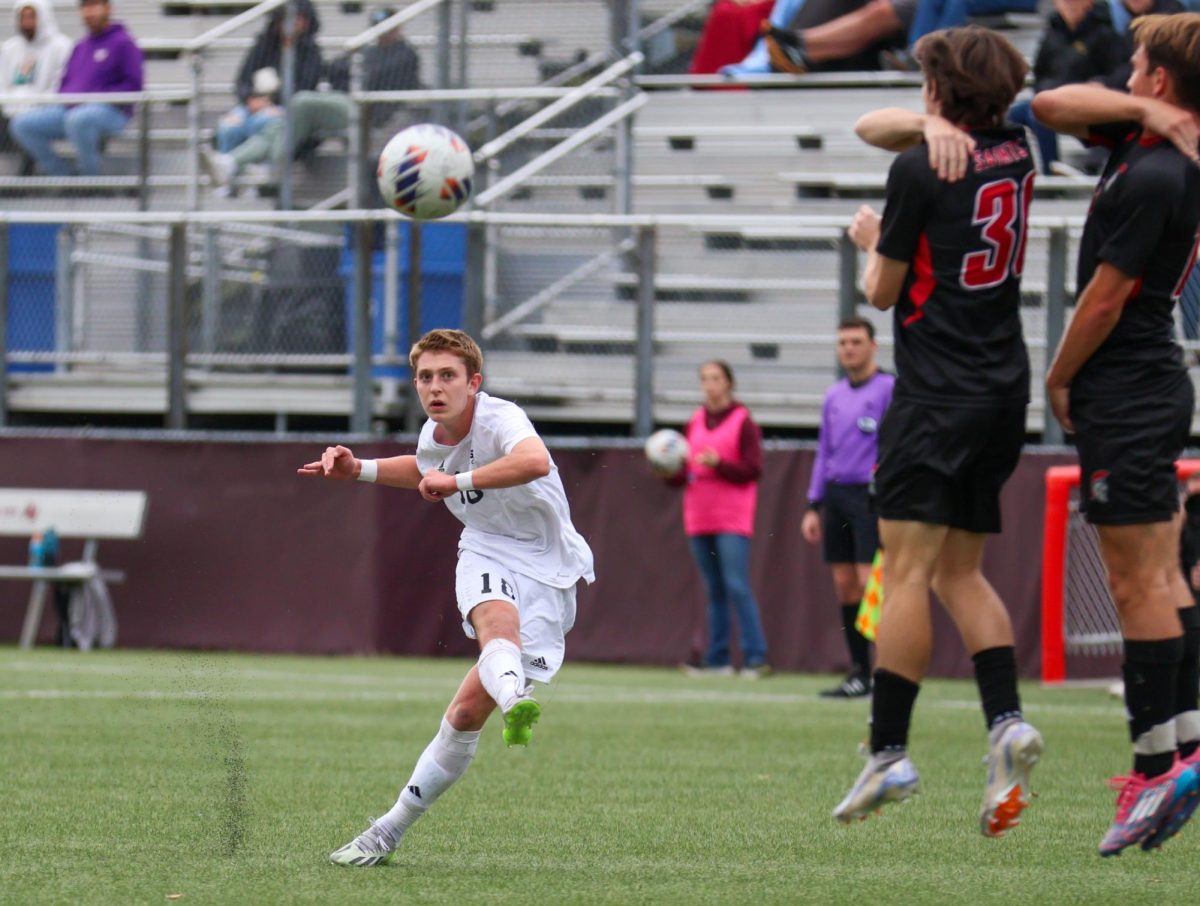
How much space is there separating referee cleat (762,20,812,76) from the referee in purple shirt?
624cm

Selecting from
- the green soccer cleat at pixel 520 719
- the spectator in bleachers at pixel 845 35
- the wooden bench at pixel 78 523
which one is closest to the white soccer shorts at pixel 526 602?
the green soccer cleat at pixel 520 719

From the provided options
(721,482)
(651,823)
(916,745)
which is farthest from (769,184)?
(651,823)

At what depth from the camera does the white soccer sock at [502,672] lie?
224 inches

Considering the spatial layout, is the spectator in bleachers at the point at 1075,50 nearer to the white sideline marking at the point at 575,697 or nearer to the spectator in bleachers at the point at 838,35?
the spectator in bleachers at the point at 838,35

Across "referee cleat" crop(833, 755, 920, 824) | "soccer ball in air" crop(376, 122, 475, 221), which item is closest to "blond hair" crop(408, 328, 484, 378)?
"referee cleat" crop(833, 755, 920, 824)

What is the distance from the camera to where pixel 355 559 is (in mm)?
15609

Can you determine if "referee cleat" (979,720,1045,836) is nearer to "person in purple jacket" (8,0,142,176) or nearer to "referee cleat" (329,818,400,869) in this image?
"referee cleat" (329,818,400,869)

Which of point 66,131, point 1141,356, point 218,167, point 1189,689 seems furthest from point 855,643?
point 66,131

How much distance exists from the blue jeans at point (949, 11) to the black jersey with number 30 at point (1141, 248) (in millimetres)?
11542

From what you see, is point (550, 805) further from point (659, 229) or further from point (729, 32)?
point (729, 32)

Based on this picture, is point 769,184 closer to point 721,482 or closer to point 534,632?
point 721,482

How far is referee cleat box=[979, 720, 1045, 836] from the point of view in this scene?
551 centimetres

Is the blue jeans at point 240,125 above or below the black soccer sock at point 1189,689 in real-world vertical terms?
above

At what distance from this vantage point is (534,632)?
6.20m
